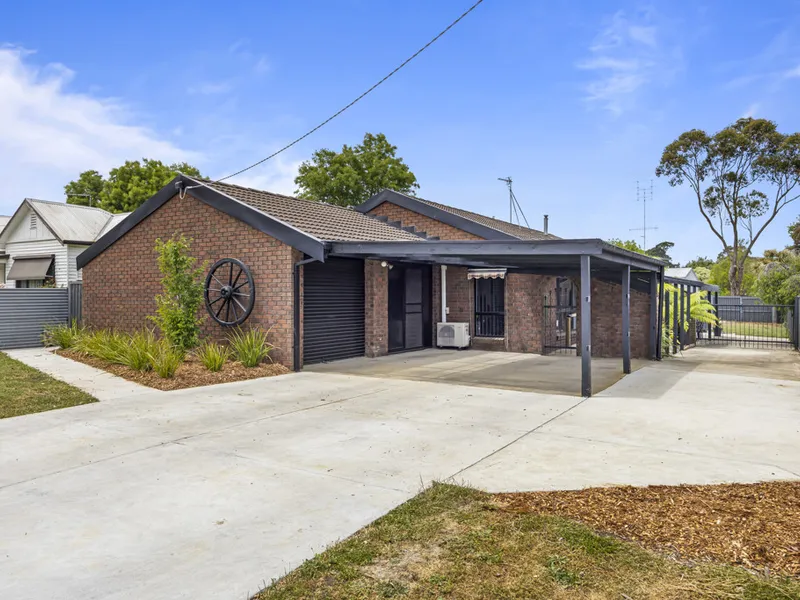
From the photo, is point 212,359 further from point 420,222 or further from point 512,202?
point 512,202

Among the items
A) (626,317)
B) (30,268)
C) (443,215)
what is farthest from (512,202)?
(30,268)

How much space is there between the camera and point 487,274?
1509 centimetres

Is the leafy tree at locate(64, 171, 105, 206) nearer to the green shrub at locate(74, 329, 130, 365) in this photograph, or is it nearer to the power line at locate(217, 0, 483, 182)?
the green shrub at locate(74, 329, 130, 365)

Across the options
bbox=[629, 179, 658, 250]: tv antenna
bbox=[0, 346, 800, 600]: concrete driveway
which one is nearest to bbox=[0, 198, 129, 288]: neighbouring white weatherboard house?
bbox=[0, 346, 800, 600]: concrete driveway

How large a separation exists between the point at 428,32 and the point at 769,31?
21472 mm

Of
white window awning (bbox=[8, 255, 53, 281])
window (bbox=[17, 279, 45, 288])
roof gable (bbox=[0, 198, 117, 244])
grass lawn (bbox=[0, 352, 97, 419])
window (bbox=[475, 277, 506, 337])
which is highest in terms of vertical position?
roof gable (bbox=[0, 198, 117, 244])

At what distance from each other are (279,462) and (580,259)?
249 inches

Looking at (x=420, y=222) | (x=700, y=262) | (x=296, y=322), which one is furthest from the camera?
(x=700, y=262)

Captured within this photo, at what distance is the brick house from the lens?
11.3 m

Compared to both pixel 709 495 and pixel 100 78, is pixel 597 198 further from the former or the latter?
pixel 709 495

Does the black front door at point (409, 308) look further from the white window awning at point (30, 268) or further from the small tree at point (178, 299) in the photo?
the white window awning at point (30, 268)

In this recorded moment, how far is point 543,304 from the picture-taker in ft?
49.4

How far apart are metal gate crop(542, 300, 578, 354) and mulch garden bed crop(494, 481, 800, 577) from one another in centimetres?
1053

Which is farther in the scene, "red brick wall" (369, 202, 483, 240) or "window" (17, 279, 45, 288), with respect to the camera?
"window" (17, 279, 45, 288)
